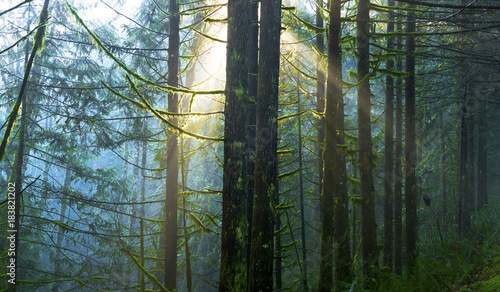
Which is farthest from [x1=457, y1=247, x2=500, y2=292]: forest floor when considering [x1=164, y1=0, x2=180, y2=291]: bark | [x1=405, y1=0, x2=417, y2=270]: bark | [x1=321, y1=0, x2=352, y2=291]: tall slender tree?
[x1=164, y1=0, x2=180, y2=291]: bark

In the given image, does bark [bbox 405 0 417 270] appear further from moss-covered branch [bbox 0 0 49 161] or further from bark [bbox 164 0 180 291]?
moss-covered branch [bbox 0 0 49 161]

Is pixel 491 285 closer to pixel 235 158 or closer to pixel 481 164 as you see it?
pixel 235 158

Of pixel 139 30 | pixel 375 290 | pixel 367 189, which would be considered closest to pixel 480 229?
pixel 367 189

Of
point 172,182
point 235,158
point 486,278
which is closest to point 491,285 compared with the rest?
point 486,278

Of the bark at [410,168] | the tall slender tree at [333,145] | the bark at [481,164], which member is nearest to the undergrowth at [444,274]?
the tall slender tree at [333,145]

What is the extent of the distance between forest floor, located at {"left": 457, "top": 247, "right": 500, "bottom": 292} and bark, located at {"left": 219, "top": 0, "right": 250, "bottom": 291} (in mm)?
4377

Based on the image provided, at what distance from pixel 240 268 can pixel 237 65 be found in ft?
11.5

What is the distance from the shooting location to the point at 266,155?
18.2 ft

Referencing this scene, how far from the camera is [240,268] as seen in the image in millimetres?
4949

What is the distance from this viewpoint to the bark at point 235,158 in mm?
4949

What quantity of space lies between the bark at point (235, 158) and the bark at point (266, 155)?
0.43 meters

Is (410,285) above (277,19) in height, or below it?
below

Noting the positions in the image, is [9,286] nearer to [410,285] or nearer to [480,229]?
[410,285]

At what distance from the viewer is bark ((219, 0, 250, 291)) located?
16.2 feet
